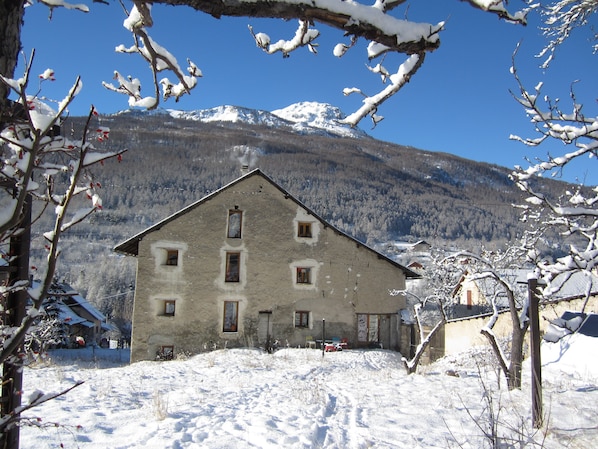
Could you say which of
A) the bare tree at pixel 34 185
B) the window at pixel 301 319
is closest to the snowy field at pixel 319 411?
the bare tree at pixel 34 185

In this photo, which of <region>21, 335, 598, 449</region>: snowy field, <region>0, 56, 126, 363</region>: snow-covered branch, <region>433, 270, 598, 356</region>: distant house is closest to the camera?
<region>0, 56, 126, 363</region>: snow-covered branch

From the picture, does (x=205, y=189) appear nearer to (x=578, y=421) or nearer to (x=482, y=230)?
(x=482, y=230)

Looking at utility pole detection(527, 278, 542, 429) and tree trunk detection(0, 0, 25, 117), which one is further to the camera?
utility pole detection(527, 278, 542, 429)

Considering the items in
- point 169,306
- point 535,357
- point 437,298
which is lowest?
point 169,306

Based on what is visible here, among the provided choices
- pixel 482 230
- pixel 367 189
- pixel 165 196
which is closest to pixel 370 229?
pixel 482 230

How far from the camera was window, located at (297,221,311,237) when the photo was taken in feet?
75.6

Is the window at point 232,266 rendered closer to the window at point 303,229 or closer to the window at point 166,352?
the window at point 303,229

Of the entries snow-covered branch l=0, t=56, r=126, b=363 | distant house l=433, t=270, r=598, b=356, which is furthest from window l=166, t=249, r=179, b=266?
snow-covered branch l=0, t=56, r=126, b=363

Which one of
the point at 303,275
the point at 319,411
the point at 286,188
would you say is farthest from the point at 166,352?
the point at 286,188

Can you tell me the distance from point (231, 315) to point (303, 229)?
214 inches

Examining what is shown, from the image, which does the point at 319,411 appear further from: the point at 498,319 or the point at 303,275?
the point at 498,319

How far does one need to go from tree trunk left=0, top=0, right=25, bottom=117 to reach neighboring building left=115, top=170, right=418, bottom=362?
1952 cm

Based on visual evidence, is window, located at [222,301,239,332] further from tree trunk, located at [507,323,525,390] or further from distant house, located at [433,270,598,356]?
tree trunk, located at [507,323,525,390]

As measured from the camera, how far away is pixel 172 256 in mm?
21797
